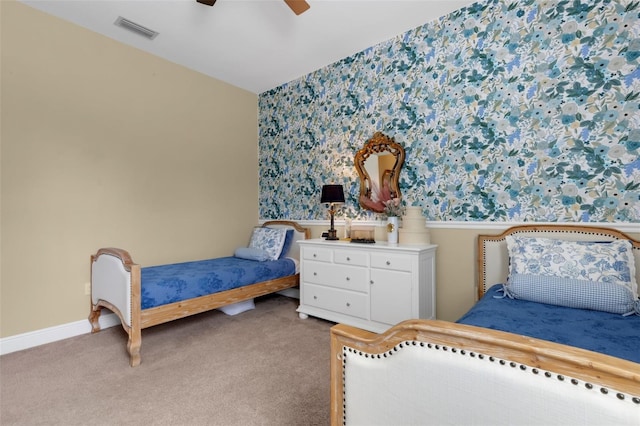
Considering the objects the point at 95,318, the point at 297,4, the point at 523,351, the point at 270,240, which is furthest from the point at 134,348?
the point at 297,4

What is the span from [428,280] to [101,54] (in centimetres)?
372

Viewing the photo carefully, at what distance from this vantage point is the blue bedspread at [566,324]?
129 centimetres

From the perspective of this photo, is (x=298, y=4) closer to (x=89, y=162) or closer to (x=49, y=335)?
(x=89, y=162)

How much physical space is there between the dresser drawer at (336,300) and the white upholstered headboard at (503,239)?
0.98 m

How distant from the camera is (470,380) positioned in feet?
2.53

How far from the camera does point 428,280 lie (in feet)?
8.88

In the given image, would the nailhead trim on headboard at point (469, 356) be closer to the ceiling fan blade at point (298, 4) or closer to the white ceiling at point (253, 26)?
the ceiling fan blade at point (298, 4)

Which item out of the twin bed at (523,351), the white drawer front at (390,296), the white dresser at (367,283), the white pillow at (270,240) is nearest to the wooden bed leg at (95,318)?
the twin bed at (523,351)

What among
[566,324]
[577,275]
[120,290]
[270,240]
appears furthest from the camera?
[270,240]

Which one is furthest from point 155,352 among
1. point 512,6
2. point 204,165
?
point 512,6

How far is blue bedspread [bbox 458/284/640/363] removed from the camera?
4.24 ft

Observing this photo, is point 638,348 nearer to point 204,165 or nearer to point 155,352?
point 155,352

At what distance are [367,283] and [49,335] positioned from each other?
276 centimetres

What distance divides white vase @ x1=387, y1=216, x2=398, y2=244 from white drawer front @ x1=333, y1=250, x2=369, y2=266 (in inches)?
11.9
